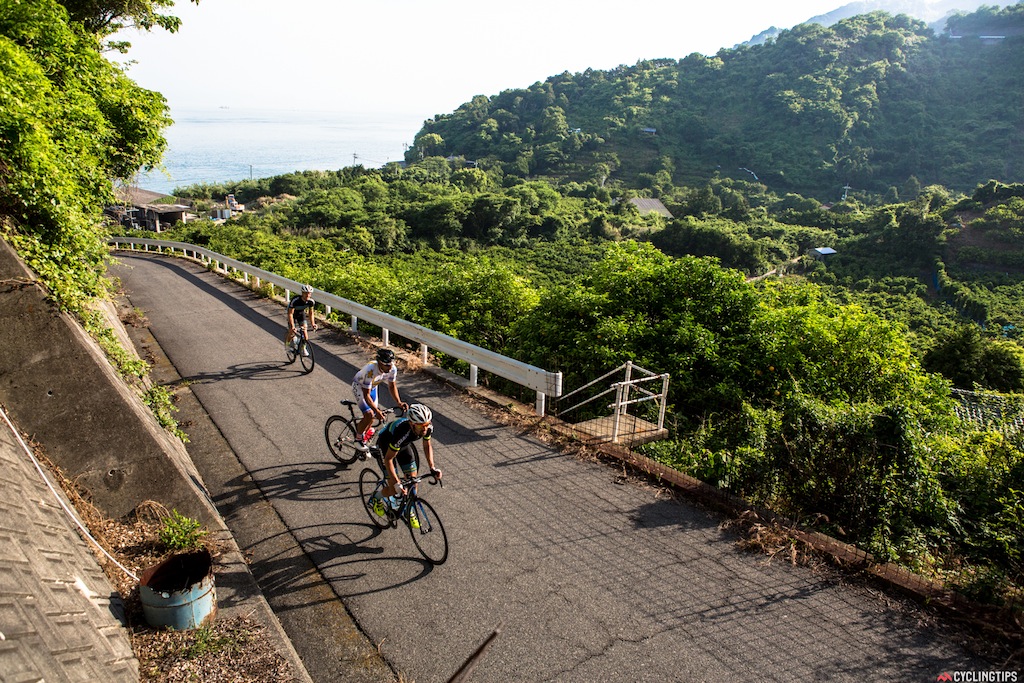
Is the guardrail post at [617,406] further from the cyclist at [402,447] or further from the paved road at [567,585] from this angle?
the cyclist at [402,447]

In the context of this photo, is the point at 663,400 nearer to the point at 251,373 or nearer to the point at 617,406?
the point at 617,406

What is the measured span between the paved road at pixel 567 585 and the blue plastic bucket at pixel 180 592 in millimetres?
822

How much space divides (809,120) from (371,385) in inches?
6644

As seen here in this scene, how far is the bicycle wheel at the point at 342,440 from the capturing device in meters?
7.68

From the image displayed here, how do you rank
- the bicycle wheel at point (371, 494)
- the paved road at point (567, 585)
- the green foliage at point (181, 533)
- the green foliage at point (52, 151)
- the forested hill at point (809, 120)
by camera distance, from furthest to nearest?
the forested hill at point (809, 120) → the green foliage at point (52, 151) → the bicycle wheel at point (371, 494) → the green foliage at point (181, 533) → the paved road at point (567, 585)

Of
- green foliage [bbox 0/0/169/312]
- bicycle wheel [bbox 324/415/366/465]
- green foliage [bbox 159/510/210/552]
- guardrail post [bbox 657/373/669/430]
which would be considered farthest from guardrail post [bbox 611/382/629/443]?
green foliage [bbox 0/0/169/312]

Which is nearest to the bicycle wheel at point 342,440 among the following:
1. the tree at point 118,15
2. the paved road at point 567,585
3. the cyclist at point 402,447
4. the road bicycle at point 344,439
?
the road bicycle at point 344,439

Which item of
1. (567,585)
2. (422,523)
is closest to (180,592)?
(422,523)

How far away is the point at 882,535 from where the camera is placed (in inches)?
221

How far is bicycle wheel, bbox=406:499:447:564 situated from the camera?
562cm

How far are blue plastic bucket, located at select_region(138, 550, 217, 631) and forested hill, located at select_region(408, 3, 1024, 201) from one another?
439 feet

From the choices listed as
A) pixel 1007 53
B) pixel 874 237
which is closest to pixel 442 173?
pixel 874 237

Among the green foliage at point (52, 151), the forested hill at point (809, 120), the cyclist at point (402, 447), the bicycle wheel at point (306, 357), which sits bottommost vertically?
the bicycle wheel at point (306, 357)

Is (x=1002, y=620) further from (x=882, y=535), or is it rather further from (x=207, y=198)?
(x=207, y=198)
